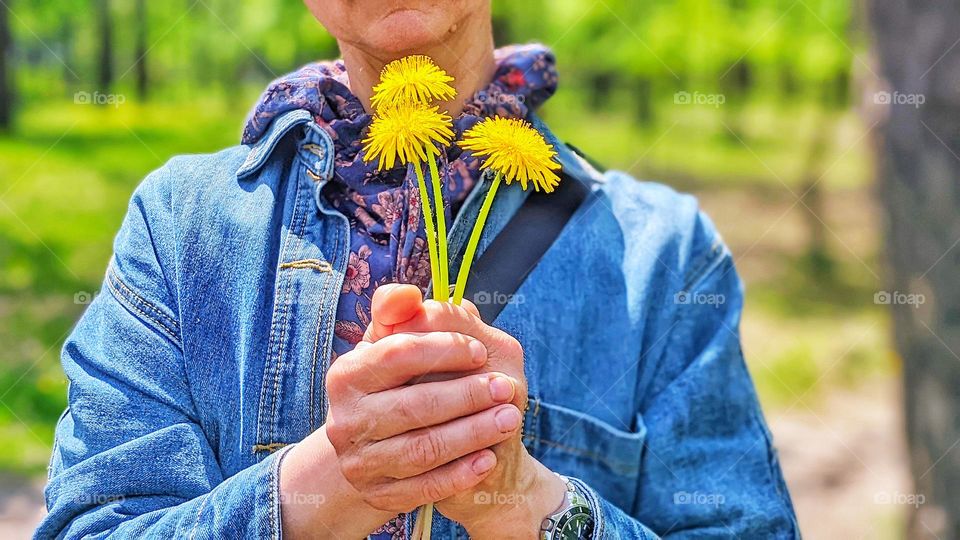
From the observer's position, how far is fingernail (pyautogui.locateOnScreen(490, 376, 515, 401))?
1.23m

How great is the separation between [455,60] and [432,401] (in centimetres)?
61

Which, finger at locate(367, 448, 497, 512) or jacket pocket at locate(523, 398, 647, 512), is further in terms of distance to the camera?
jacket pocket at locate(523, 398, 647, 512)

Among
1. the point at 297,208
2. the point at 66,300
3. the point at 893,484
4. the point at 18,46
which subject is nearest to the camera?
the point at 297,208

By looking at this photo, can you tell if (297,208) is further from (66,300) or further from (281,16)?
(281,16)

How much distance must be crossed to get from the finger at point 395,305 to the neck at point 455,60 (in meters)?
0.46

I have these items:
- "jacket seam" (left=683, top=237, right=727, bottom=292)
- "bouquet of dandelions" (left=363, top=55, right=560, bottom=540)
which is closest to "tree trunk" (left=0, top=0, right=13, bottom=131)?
"jacket seam" (left=683, top=237, right=727, bottom=292)

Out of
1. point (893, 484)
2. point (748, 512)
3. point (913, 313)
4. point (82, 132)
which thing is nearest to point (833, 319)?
point (893, 484)

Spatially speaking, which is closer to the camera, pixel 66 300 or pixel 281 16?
pixel 66 300

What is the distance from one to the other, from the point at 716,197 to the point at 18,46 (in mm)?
9276

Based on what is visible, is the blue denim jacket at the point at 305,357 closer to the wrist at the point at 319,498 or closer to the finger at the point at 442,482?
the wrist at the point at 319,498

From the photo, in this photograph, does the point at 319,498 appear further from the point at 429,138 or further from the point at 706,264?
the point at 706,264

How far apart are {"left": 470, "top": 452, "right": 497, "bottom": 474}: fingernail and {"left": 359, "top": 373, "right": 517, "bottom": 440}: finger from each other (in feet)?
0.20

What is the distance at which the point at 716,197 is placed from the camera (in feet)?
48.3

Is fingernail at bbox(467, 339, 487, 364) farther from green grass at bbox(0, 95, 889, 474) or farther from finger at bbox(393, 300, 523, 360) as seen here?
green grass at bbox(0, 95, 889, 474)
